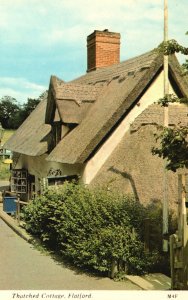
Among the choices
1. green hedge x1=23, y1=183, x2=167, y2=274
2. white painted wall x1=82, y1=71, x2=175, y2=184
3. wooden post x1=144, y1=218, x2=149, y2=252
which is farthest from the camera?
white painted wall x1=82, y1=71, x2=175, y2=184

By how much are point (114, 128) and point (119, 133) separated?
0.22m

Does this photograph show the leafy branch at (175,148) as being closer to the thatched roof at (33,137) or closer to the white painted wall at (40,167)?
the white painted wall at (40,167)

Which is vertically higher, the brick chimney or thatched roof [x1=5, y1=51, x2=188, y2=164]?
the brick chimney

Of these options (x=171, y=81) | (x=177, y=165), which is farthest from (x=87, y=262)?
(x=171, y=81)

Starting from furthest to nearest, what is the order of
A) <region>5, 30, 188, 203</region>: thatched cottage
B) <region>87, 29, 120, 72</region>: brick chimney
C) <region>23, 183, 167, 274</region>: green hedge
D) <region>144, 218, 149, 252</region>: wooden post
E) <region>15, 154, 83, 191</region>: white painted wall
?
<region>87, 29, 120, 72</region>: brick chimney → <region>15, 154, 83, 191</region>: white painted wall → <region>5, 30, 188, 203</region>: thatched cottage → <region>144, 218, 149, 252</region>: wooden post → <region>23, 183, 167, 274</region>: green hedge

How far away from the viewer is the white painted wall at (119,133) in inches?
549

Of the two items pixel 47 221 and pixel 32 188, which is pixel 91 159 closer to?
pixel 47 221

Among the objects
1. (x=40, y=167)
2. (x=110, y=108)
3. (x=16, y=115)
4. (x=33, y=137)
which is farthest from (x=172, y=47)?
(x=16, y=115)

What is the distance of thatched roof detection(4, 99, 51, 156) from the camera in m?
19.1

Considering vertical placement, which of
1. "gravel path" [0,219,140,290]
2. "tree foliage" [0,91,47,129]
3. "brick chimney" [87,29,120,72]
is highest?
"tree foliage" [0,91,47,129]

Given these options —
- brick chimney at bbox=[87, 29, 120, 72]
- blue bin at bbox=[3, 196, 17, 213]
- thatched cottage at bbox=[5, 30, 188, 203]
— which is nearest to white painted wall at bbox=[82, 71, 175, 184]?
thatched cottage at bbox=[5, 30, 188, 203]

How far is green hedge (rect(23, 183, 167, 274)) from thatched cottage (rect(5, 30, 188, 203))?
5.16ft

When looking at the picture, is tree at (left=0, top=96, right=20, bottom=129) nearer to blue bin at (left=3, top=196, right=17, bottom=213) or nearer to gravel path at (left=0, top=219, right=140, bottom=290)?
blue bin at (left=3, top=196, right=17, bottom=213)

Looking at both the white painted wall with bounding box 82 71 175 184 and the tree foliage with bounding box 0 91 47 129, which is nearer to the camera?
the white painted wall with bounding box 82 71 175 184
